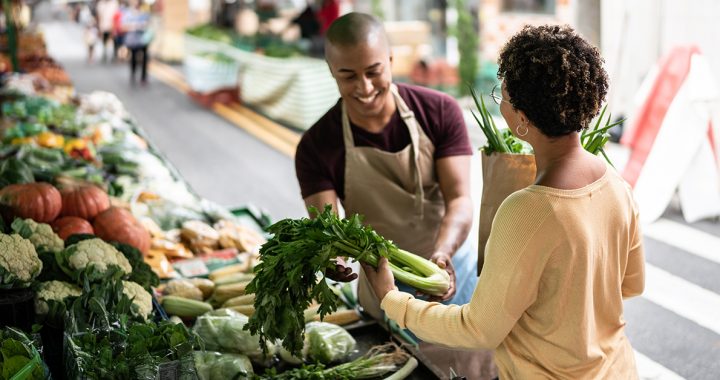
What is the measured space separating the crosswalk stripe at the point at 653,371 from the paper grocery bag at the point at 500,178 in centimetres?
257

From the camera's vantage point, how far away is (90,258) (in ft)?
10.7

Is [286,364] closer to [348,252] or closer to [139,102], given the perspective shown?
[348,252]

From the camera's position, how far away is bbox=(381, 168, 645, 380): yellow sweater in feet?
6.23

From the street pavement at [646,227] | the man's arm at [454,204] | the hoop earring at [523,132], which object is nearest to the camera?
the hoop earring at [523,132]

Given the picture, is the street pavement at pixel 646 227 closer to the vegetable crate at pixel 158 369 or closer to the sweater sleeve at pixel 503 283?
the sweater sleeve at pixel 503 283

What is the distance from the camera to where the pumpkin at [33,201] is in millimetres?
3928

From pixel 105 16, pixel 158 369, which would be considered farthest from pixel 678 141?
pixel 105 16

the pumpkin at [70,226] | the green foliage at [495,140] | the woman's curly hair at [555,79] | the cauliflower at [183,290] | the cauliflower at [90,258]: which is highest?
the woman's curly hair at [555,79]

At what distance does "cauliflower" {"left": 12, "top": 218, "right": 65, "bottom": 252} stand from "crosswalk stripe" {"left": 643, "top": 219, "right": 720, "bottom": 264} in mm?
5247

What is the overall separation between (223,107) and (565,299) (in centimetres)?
1323

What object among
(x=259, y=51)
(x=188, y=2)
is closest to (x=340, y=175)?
(x=259, y=51)

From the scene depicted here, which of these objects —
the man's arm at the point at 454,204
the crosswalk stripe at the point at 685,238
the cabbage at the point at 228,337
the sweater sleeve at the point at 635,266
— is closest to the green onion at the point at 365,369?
the cabbage at the point at 228,337

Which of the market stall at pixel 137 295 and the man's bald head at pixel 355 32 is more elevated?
the man's bald head at pixel 355 32

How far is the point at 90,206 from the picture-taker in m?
4.31
